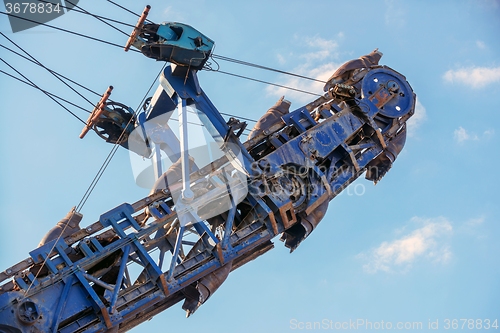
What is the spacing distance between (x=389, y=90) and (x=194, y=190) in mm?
6275

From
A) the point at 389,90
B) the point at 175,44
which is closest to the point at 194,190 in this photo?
the point at 175,44

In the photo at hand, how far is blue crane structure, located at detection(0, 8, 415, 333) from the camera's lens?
17.9m

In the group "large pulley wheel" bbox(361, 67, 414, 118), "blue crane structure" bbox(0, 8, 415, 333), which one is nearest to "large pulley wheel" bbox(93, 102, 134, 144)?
"blue crane structure" bbox(0, 8, 415, 333)

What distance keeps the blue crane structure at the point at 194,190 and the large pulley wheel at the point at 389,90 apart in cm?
3

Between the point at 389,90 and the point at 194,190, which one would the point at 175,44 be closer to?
the point at 194,190

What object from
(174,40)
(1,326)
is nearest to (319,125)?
(174,40)

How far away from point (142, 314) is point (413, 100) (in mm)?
8866

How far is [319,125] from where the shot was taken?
21609 mm

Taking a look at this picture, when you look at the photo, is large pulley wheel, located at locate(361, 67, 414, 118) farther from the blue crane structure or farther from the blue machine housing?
the blue machine housing

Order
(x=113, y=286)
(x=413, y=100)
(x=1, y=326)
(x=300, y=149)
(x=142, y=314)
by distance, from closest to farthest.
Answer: (x=1, y=326) → (x=113, y=286) → (x=142, y=314) → (x=300, y=149) → (x=413, y=100)

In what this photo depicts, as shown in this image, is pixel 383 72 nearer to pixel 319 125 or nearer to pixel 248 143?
pixel 319 125

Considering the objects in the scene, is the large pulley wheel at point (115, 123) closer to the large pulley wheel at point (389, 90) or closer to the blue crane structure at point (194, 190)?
the blue crane structure at point (194, 190)

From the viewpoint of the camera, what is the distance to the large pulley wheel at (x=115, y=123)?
2158 cm

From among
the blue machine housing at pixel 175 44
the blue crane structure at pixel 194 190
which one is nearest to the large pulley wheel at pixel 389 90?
the blue crane structure at pixel 194 190
